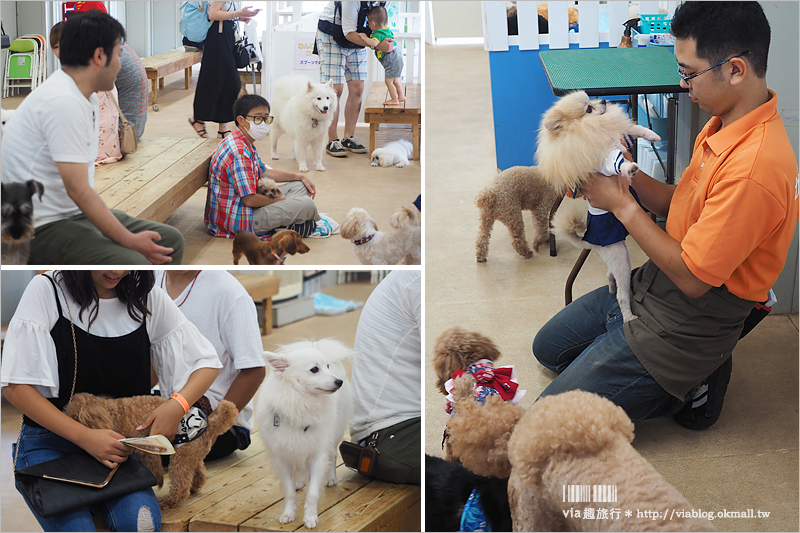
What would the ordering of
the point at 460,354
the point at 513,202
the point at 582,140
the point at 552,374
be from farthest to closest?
the point at 513,202 < the point at 552,374 < the point at 460,354 < the point at 582,140

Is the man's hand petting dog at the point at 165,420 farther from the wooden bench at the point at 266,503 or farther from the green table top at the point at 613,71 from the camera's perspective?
the green table top at the point at 613,71

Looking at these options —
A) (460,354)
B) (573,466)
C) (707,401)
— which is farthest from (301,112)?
(707,401)

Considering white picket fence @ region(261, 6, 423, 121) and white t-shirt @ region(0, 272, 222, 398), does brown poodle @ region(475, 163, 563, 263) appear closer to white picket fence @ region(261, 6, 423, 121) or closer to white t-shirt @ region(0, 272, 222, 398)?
white picket fence @ region(261, 6, 423, 121)

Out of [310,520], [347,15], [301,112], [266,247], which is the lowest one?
[310,520]

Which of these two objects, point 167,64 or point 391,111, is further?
point 391,111

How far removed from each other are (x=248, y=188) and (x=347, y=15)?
1.55ft

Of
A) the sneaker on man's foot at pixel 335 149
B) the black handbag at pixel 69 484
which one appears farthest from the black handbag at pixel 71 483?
the sneaker on man's foot at pixel 335 149

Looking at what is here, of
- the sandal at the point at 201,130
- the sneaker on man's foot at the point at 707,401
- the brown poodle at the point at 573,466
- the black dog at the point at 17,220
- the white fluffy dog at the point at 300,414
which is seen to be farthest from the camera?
the sneaker on man's foot at the point at 707,401

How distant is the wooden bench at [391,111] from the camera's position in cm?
164

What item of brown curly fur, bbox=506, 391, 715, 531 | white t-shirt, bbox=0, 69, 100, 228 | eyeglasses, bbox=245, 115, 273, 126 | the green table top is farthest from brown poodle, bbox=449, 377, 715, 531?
the green table top

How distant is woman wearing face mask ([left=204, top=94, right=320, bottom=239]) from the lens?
5.11 feet

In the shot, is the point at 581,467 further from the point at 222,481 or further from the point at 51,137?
the point at 51,137

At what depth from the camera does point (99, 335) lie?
1.56m

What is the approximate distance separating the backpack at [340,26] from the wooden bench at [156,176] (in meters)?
0.37
